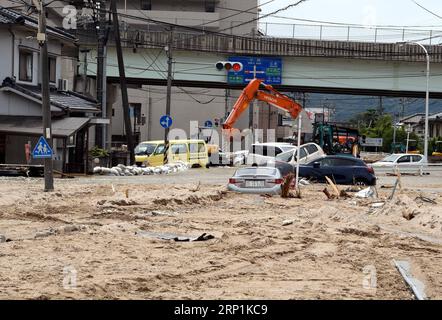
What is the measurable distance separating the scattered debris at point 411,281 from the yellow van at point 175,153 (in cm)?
3044

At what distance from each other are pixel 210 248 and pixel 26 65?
2511 cm

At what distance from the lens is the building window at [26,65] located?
114 ft

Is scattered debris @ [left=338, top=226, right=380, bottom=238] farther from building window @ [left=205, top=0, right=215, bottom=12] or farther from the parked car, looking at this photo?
building window @ [left=205, top=0, right=215, bottom=12]

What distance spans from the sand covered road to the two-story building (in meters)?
10.1

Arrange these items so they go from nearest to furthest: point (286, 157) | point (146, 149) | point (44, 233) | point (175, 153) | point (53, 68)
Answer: point (44, 233), point (286, 157), point (53, 68), point (175, 153), point (146, 149)

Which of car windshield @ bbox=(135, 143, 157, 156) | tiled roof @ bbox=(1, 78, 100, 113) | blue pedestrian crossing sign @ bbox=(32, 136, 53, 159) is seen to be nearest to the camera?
blue pedestrian crossing sign @ bbox=(32, 136, 53, 159)

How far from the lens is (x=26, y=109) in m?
33.3

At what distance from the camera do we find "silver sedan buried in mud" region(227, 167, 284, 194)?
23688 mm

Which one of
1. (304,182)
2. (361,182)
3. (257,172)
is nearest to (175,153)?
(304,182)

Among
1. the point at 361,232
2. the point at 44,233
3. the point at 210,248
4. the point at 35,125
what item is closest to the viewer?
the point at 210,248

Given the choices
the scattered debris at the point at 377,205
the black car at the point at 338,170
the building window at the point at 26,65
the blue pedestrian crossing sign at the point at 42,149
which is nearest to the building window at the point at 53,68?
the building window at the point at 26,65

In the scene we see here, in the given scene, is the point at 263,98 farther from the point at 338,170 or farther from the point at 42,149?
the point at 42,149

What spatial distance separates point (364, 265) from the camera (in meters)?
11.4

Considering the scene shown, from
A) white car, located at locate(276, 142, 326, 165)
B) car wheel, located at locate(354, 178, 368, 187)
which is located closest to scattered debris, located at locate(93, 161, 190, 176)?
white car, located at locate(276, 142, 326, 165)
